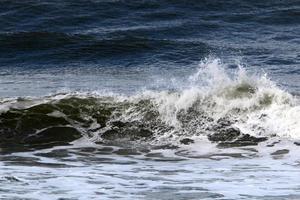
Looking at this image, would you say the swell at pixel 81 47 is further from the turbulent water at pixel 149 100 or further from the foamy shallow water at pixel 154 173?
the foamy shallow water at pixel 154 173

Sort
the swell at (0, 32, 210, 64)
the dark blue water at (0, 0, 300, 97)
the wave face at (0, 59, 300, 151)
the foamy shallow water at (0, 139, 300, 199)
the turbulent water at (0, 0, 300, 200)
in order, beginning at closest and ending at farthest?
the foamy shallow water at (0, 139, 300, 199)
the turbulent water at (0, 0, 300, 200)
the wave face at (0, 59, 300, 151)
the dark blue water at (0, 0, 300, 97)
the swell at (0, 32, 210, 64)

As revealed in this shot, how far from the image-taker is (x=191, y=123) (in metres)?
10.2

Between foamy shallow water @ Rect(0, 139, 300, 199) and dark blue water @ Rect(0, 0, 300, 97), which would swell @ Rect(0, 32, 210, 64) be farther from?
foamy shallow water @ Rect(0, 139, 300, 199)

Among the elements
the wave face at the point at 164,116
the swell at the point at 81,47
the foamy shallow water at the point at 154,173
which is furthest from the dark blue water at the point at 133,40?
the foamy shallow water at the point at 154,173

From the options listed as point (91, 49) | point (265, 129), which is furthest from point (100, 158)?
point (91, 49)

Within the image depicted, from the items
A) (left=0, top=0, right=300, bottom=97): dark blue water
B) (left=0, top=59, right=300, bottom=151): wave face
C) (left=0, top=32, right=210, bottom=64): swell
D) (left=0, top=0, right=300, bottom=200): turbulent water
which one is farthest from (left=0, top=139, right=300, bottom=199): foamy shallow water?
(left=0, top=32, right=210, bottom=64): swell

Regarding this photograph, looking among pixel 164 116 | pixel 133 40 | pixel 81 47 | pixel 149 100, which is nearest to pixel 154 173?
pixel 164 116

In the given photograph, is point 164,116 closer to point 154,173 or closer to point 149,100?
point 149,100

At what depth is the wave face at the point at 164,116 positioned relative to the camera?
385 inches

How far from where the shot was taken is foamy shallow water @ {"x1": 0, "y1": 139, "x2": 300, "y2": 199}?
261 inches

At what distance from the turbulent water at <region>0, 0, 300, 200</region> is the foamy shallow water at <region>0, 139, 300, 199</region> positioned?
16 millimetres

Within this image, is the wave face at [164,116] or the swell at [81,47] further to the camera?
the swell at [81,47]

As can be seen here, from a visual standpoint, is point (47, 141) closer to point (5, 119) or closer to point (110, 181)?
point (5, 119)

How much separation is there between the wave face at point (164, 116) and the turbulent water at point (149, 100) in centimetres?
2
